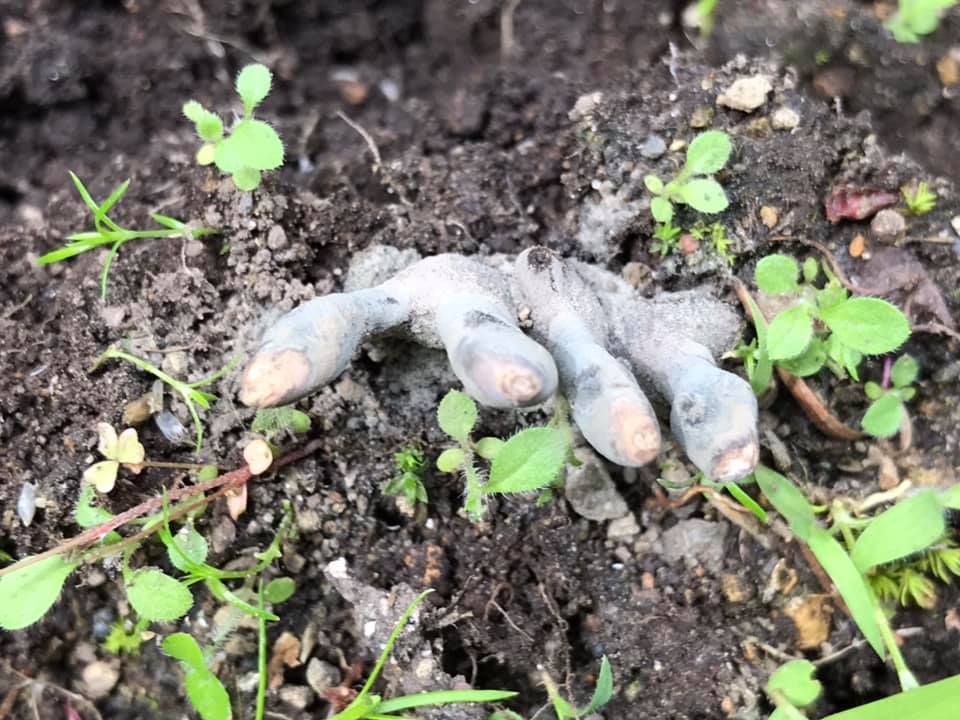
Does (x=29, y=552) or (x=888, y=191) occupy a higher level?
(x=888, y=191)

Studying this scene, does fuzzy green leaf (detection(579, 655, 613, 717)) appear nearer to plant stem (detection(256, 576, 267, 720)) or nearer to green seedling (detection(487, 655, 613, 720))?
green seedling (detection(487, 655, 613, 720))

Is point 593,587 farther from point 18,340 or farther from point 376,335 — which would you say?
point 18,340

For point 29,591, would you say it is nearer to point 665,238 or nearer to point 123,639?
point 123,639

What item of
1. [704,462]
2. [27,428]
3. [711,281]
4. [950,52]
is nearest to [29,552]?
[27,428]

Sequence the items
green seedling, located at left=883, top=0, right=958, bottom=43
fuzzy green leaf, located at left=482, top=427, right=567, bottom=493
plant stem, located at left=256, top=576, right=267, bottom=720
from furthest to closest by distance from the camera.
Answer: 1. green seedling, located at left=883, top=0, right=958, bottom=43
2. plant stem, located at left=256, top=576, right=267, bottom=720
3. fuzzy green leaf, located at left=482, top=427, right=567, bottom=493

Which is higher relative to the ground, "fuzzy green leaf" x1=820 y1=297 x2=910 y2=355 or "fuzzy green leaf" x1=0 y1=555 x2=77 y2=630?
"fuzzy green leaf" x1=820 y1=297 x2=910 y2=355

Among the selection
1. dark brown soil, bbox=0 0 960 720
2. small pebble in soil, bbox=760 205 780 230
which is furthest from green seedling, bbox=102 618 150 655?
small pebble in soil, bbox=760 205 780 230
